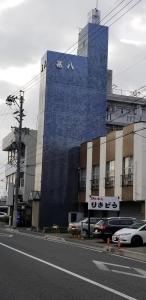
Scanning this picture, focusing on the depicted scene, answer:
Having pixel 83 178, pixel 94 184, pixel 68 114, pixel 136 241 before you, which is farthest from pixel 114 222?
pixel 68 114

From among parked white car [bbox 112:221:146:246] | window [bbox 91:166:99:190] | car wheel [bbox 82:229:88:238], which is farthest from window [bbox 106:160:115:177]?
parked white car [bbox 112:221:146:246]

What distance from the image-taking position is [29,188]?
73125 millimetres

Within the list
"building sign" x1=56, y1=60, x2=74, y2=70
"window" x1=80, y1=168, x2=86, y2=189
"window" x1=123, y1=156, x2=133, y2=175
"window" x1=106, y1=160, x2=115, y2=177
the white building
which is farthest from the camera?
"building sign" x1=56, y1=60, x2=74, y2=70

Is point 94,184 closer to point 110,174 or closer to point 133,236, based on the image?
point 110,174

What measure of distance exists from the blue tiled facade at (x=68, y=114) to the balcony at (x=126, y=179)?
12.1 m

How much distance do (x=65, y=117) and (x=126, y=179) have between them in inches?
577

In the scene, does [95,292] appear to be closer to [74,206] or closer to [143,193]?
[143,193]

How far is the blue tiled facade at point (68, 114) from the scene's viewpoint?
58.9m

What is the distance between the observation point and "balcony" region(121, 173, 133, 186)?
4619 centimetres

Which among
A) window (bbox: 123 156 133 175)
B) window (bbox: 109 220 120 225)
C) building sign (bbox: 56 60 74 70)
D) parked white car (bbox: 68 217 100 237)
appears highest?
building sign (bbox: 56 60 74 70)

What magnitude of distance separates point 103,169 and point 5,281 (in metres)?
39.2

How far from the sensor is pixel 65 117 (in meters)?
59.4

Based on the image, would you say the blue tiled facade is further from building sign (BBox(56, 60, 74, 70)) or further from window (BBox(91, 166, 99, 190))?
window (BBox(91, 166, 99, 190))

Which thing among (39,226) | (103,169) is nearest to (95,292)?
(103,169)
